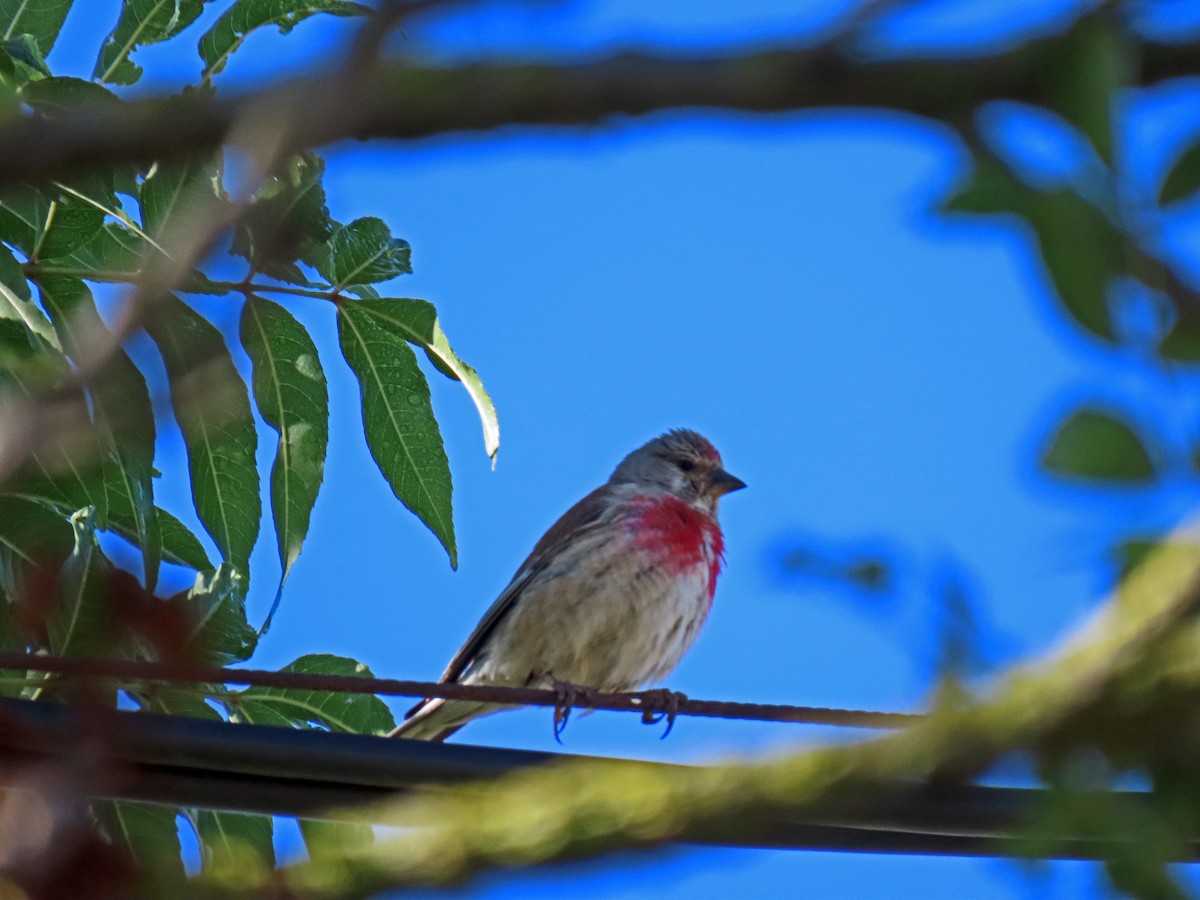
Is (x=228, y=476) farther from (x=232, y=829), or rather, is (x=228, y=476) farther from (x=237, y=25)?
(x=237, y=25)

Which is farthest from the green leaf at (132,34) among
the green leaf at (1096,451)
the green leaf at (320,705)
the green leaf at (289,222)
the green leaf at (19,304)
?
the green leaf at (1096,451)

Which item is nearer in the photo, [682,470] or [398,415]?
[398,415]

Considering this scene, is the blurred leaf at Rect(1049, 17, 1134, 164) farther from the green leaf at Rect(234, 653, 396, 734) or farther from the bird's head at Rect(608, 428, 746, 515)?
the bird's head at Rect(608, 428, 746, 515)

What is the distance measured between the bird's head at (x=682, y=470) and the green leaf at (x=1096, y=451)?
25.5 feet

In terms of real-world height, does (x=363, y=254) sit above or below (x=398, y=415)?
above

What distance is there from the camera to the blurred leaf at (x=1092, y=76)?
119cm

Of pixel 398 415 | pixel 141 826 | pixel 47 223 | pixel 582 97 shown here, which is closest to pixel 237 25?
pixel 47 223

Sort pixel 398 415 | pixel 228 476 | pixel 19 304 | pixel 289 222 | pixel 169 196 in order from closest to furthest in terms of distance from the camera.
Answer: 1. pixel 289 222
2. pixel 19 304
3. pixel 169 196
4. pixel 228 476
5. pixel 398 415

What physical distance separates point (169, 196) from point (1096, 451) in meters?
3.27

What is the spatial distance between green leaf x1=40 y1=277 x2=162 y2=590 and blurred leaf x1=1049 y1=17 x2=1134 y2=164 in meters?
2.40

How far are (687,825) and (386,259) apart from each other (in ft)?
10.5

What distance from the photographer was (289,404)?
433 cm

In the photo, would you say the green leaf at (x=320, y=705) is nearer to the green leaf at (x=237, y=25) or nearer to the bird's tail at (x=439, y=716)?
the green leaf at (x=237, y=25)

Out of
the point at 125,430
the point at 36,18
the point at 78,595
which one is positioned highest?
the point at 36,18
